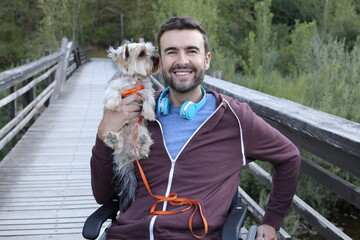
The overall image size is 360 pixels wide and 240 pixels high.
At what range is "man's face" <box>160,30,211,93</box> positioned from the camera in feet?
7.80

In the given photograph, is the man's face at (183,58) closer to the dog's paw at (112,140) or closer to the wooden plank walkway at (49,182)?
the dog's paw at (112,140)

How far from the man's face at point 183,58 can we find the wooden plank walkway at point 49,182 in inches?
68.1

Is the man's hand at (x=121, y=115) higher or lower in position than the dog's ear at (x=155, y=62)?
lower

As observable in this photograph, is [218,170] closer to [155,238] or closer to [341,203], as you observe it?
[155,238]

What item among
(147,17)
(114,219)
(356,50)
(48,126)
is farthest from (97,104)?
(147,17)

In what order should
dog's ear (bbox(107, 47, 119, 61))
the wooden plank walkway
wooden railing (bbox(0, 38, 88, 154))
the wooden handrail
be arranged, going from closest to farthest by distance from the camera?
the wooden handrail < dog's ear (bbox(107, 47, 119, 61)) < the wooden plank walkway < wooden railing (bbox(0, 38, 88, 154))

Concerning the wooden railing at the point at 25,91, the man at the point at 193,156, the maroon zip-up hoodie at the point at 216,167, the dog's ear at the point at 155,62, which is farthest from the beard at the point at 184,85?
the wooden railing at the point at 25,91

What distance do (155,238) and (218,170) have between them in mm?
457

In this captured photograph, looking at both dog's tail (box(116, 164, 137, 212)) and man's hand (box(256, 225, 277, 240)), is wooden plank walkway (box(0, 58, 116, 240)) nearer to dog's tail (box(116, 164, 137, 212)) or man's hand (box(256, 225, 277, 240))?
dog's tail (box(116, 164, 137, 212))

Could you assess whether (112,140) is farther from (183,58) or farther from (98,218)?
(183,58)

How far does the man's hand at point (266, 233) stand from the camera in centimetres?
224

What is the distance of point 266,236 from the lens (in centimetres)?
225

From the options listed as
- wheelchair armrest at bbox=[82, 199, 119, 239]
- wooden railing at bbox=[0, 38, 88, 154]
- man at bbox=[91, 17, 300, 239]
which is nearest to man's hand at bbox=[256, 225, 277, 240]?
man at bbox=[91, 17, 300, 239]

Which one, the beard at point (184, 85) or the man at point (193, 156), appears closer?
the man at point (193, 156)
